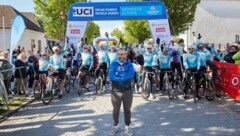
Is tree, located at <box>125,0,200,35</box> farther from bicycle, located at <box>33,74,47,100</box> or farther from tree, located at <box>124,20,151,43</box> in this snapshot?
bicycle, located at <box>33,74,47,100</box>

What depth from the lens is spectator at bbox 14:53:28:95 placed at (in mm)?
13242

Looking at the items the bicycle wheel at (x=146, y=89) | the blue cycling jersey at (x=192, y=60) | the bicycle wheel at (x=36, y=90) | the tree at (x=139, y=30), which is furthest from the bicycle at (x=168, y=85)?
the tree at (x=139, y=30)

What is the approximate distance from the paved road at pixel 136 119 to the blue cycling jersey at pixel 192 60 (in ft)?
3.94

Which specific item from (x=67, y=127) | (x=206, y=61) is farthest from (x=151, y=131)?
(x=206, y=61)

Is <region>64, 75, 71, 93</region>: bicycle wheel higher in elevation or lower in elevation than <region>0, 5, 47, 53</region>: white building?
lower

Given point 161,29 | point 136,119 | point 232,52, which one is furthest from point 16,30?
point 232,52

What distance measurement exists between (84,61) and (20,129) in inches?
244

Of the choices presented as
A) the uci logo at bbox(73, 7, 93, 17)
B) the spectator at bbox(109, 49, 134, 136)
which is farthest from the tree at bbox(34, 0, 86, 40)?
the spectator at bbox(109, 49, 134, 136)

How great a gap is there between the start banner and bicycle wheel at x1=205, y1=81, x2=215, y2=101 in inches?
30.6

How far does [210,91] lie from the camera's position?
11719 mm

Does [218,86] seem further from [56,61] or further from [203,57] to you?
[56,61]

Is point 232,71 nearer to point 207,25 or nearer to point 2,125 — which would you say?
point 2,125

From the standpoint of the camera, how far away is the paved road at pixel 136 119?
792 cm

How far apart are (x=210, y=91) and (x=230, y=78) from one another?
1.05 metres
